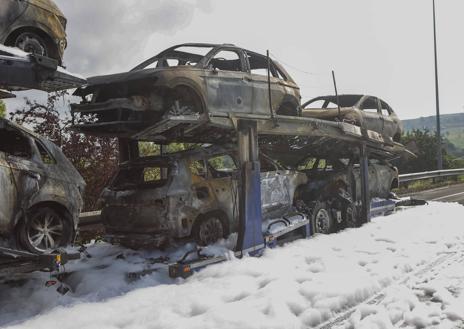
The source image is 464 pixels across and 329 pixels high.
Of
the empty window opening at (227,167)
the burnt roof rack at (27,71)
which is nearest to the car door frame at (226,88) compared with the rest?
the empty window opening at (227,167)

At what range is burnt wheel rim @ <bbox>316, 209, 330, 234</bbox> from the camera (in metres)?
8.91

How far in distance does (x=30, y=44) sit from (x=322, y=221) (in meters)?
6.20

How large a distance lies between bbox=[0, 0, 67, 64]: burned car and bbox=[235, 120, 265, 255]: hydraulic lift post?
301 cm

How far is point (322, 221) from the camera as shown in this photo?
9.08 metres

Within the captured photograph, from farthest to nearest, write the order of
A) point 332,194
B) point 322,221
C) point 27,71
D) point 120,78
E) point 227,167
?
point 332,194 < point 322,221 < point 227,167 < point 120,78 < point 27,71

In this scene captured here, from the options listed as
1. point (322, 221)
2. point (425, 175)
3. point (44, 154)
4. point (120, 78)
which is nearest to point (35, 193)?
point (44, 154)

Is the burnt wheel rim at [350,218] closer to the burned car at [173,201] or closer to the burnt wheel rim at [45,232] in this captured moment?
the burned car at [173,201]

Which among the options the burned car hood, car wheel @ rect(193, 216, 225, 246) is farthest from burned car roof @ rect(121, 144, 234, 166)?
the burned car hood

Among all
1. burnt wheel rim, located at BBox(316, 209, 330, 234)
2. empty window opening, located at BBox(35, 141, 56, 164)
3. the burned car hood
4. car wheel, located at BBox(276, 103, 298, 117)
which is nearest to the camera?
empty window opening, located at BBox(35, 141, 56, 164)

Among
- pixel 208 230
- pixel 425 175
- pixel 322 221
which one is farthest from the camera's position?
pixel 425 175

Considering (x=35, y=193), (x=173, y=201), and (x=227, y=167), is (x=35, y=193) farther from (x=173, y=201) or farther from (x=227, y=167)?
(x=227, y=167)

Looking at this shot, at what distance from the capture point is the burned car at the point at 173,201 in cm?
624

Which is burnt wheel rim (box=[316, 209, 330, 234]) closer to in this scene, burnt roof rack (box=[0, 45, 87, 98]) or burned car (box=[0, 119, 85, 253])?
burned car (box=[0, 119, 85, 253])

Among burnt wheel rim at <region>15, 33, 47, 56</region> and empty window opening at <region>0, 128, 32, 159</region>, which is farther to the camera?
burnt wheel rim at <region>15, 33, 47, 56</region>
